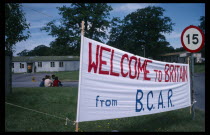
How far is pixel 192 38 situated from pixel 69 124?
4.57m

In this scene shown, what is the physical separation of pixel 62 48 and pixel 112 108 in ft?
11.4

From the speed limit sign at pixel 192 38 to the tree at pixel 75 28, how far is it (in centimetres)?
329

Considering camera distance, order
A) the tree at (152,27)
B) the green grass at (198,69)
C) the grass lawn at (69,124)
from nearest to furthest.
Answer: the grass lawn at (69,124) < the tree at (152,27) < the green grass at (198,69)

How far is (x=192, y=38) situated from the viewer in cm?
601

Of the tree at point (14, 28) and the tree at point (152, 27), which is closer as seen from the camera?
the tree at point (14, 28)

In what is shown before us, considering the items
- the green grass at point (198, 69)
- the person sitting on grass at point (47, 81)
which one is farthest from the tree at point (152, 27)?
the person sitting on grass at point (47, 81)

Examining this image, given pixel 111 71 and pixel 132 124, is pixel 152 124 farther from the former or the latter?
pixel 111 71

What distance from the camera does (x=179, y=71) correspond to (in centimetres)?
612

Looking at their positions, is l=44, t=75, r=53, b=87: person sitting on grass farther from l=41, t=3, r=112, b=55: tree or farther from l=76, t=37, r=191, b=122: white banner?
l=76, t=37, r=191, b=122: white banner

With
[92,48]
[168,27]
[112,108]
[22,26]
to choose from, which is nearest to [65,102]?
[22,26]

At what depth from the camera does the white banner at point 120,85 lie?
3.70 meters

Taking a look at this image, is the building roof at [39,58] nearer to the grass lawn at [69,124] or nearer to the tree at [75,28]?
the tree at [75,28]

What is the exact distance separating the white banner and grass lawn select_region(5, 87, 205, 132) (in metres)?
0.73

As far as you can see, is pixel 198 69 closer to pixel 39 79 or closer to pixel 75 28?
pixel 39 79
